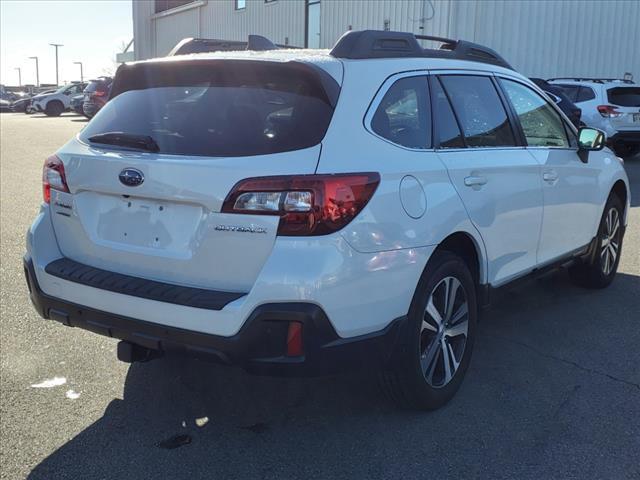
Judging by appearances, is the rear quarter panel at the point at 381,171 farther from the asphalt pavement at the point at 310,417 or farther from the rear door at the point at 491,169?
the asphalt pavement at the point at 310,417

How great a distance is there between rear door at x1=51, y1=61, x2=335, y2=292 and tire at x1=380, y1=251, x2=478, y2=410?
33.6 inches

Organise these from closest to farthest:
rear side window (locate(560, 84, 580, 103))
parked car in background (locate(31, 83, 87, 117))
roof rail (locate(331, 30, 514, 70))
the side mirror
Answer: roof rail (locate(331, 30, 514, 70)), the side mirror, rear side window (locate(560, 84, 580, 103)), parked car in background (locate(31, 83, 87, 117))

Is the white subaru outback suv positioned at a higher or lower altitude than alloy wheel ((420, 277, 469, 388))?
higher

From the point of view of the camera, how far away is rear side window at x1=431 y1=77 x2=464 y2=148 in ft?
11.6

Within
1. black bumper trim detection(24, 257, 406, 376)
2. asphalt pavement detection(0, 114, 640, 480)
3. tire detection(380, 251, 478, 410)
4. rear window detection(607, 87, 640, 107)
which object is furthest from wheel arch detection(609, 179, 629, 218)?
rear window detection(607, 87, 640, 107)

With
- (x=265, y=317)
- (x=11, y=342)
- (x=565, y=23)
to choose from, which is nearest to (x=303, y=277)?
(x=265, y=317)

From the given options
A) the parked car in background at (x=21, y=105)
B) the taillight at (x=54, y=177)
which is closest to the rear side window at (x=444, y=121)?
the taillight at (x=54, y=177)

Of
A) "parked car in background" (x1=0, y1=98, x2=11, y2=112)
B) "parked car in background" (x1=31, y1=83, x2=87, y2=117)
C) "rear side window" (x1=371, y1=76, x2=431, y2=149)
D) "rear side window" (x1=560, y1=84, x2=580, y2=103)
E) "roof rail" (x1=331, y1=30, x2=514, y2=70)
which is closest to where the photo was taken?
"rear side window" (x1=371, y1=76, x2=431, y2=149)

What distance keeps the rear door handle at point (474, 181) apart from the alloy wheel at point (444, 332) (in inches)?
19.5

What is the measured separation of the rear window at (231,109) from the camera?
9.44ft

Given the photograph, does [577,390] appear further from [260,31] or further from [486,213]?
[260,31]

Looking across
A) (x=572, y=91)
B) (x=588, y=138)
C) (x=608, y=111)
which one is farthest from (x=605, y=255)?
(x=572, y=91)

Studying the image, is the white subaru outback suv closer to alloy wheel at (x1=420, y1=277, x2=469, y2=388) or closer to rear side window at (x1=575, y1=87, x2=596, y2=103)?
alloy wheel at (x1=420, y1=277, x2=469, y2=388)

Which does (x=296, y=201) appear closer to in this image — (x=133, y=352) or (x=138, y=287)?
(x=138, y=287)
